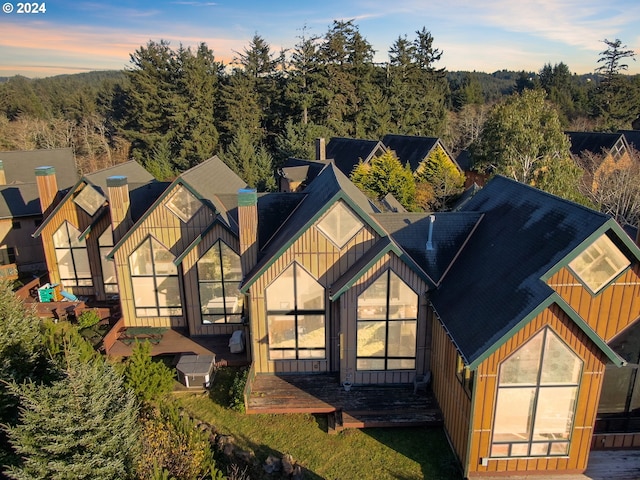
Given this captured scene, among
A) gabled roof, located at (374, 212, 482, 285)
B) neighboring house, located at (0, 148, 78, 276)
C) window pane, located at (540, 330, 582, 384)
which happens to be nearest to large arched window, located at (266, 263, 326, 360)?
gabled roof, located at (374, 212, 482, 285)

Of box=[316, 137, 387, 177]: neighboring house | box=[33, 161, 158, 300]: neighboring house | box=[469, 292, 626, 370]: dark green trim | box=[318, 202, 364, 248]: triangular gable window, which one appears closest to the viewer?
box=[469, 292, 626, 370]: dark green trim

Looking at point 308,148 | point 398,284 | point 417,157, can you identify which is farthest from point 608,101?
point 398,284

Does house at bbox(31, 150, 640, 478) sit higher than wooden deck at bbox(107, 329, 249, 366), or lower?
higher

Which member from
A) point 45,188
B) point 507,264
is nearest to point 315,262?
point 507,264

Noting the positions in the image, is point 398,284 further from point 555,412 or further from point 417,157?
point 417,157

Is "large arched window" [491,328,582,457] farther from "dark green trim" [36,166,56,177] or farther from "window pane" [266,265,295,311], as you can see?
"dark green trim" [36,166,56,177]

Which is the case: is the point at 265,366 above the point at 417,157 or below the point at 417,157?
below
